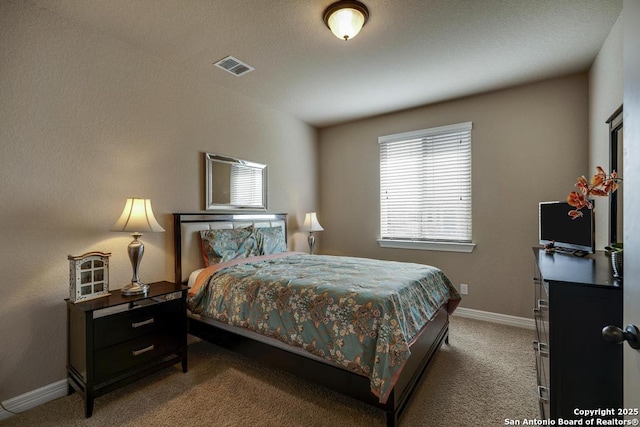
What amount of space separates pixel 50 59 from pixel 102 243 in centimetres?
137

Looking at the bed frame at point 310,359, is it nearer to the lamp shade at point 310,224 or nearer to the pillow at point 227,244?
the pillow at point 227,244

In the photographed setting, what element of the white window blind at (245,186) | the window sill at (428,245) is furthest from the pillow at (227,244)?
the window sill at (428,245)

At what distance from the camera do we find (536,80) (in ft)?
10.1

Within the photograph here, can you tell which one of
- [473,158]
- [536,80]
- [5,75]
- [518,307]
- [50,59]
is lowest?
[518,307]

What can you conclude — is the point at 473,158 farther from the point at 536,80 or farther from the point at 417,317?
the point at 417,317

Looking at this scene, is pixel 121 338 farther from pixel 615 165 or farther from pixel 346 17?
pixel 615 165

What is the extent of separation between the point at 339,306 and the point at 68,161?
2.23 meters

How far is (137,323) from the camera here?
6.74 ft

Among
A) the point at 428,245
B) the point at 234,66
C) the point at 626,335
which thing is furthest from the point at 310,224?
the point at 626,335

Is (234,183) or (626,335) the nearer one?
(626,335)

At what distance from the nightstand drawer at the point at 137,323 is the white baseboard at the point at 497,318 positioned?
125 inches

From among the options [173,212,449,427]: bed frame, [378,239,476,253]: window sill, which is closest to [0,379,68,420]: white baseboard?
[173,212,449,427]: bed frame

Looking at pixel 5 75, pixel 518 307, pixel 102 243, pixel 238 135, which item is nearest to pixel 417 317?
pixel 518 307

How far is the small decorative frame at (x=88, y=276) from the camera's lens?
197 cm
